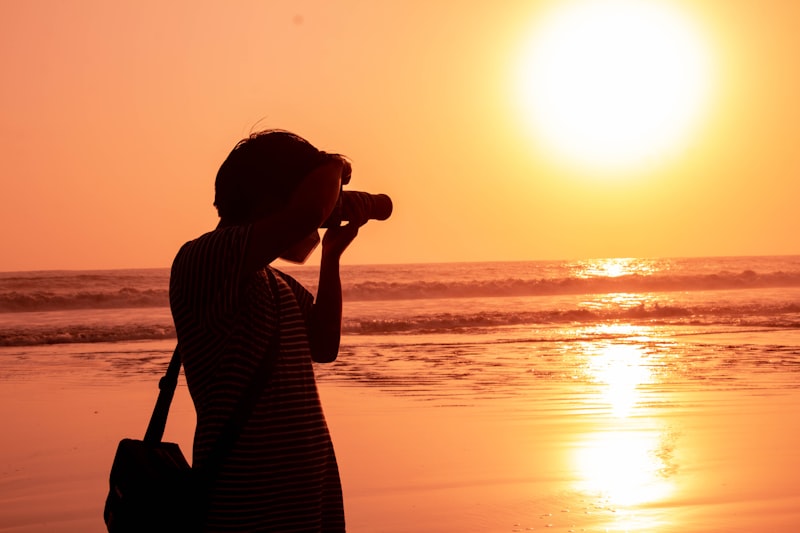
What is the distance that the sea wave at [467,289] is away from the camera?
30.0m

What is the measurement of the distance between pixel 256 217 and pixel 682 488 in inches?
160

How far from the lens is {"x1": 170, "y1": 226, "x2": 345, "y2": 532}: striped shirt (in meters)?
1.99

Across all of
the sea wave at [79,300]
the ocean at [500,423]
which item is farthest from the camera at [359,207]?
the sea wave at [79,300]

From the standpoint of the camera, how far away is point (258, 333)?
78.8 inches

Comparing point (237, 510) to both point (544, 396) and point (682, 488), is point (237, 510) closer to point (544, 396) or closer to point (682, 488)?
point (682, 488)

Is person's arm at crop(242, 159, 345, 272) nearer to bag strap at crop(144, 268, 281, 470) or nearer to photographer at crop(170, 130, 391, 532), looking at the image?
photographer at crop(170, 130, 391, 532)

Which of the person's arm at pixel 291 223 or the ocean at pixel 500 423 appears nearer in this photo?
the person's arm at pixel 291 223

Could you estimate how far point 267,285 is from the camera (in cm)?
205

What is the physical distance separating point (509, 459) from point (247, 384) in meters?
4.54

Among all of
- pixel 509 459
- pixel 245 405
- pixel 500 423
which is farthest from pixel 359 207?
pixel 500 423

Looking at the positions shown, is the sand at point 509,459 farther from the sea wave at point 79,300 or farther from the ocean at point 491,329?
the sea wave at point 79,300

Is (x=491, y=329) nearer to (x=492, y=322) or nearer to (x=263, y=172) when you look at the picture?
(x=492, y=322)

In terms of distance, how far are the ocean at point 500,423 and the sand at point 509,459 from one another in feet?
0.06

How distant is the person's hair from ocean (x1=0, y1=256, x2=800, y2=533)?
3.09m
